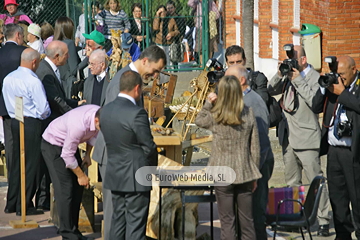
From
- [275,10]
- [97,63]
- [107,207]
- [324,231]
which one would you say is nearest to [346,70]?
[324,231]

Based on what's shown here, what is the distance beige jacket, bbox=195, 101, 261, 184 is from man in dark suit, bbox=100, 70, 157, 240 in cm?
54

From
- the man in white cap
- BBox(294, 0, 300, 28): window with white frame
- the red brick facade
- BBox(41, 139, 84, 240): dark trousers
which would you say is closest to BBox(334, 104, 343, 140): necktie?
BBox(41, 139, 84, 240): dark trousers

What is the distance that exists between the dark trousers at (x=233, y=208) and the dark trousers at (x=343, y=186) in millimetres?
1178

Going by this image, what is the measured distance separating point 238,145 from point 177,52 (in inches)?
484

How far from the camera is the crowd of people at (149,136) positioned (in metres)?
5.83

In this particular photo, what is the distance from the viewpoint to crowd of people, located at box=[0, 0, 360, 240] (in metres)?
5.83

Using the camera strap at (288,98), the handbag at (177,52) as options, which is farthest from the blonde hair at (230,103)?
the handbag at (177,52)

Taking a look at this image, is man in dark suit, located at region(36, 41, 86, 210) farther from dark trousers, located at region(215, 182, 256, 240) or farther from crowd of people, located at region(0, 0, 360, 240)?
dark trousers, located at region(215, 182, 256, 240)

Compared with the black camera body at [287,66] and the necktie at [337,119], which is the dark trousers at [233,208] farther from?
the black camera body at [287,66]

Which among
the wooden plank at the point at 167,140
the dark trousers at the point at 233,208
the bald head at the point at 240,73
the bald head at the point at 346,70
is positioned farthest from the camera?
the wooden plank at the point at 167,140

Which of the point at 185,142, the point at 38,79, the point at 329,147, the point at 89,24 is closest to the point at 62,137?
the point at 38,79

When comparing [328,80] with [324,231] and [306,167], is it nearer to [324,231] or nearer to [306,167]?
[306,167]

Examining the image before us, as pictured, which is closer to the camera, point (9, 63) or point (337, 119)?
point (337, 119)

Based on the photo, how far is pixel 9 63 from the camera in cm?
905
